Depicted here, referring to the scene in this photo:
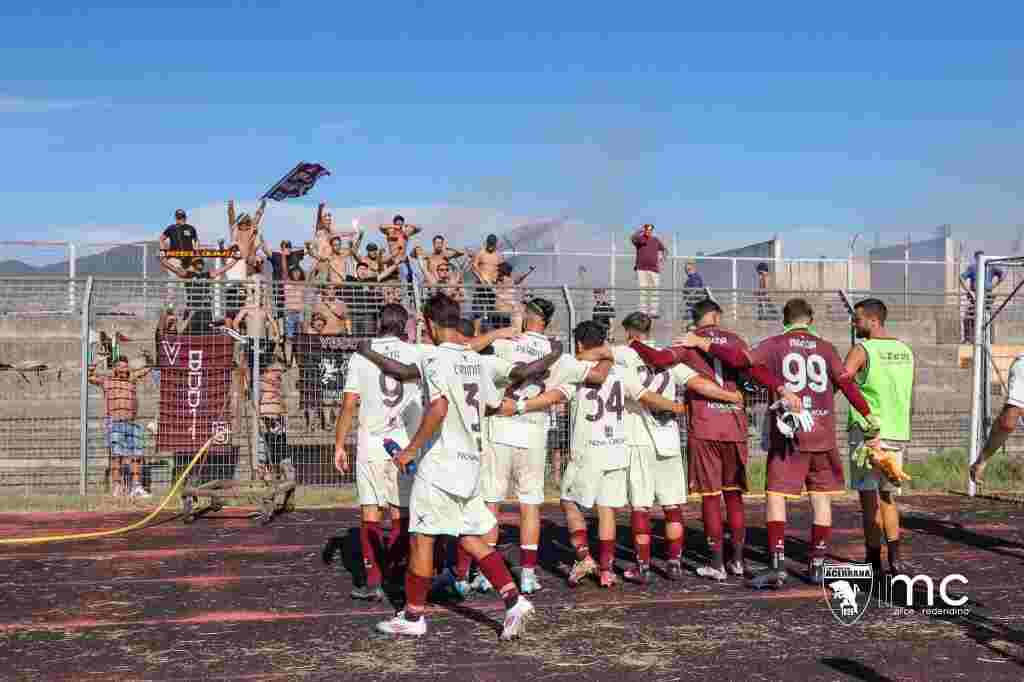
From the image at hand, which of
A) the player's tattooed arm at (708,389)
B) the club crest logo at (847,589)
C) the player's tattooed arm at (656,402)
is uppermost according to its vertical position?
the player's tattooed arm at (708,389)

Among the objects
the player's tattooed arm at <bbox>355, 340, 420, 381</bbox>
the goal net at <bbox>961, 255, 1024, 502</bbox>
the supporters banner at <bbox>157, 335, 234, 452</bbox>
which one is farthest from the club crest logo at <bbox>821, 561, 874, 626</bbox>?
the supporters banner at <bbox>157, 335, 234, 452</bbox>

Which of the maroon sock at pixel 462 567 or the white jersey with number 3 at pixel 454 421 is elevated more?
the white jersey with number 3 at pixel 454 421

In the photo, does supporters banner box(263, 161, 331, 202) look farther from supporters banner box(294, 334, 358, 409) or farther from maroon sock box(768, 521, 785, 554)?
maroon sock box(768, 521, 785, 554)

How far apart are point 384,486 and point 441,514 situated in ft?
4.26

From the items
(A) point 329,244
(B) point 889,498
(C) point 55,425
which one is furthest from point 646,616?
(A) point 329,244

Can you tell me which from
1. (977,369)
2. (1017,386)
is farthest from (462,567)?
(977,369)

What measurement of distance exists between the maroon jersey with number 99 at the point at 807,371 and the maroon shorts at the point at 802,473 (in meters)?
0.08

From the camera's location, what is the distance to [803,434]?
28.8 ft

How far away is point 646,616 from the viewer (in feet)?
26.1

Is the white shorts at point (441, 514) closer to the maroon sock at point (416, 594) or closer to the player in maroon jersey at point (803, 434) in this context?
the maroon sock at point (416, 594)

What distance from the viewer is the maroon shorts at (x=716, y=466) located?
29.8 feet

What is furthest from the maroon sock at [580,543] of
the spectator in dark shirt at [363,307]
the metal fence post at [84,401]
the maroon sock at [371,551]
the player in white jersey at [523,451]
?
the metal fence post at [84,401]

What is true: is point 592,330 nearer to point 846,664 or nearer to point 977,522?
point 846,664

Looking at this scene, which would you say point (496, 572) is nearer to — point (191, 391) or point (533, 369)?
point (533, 369)
